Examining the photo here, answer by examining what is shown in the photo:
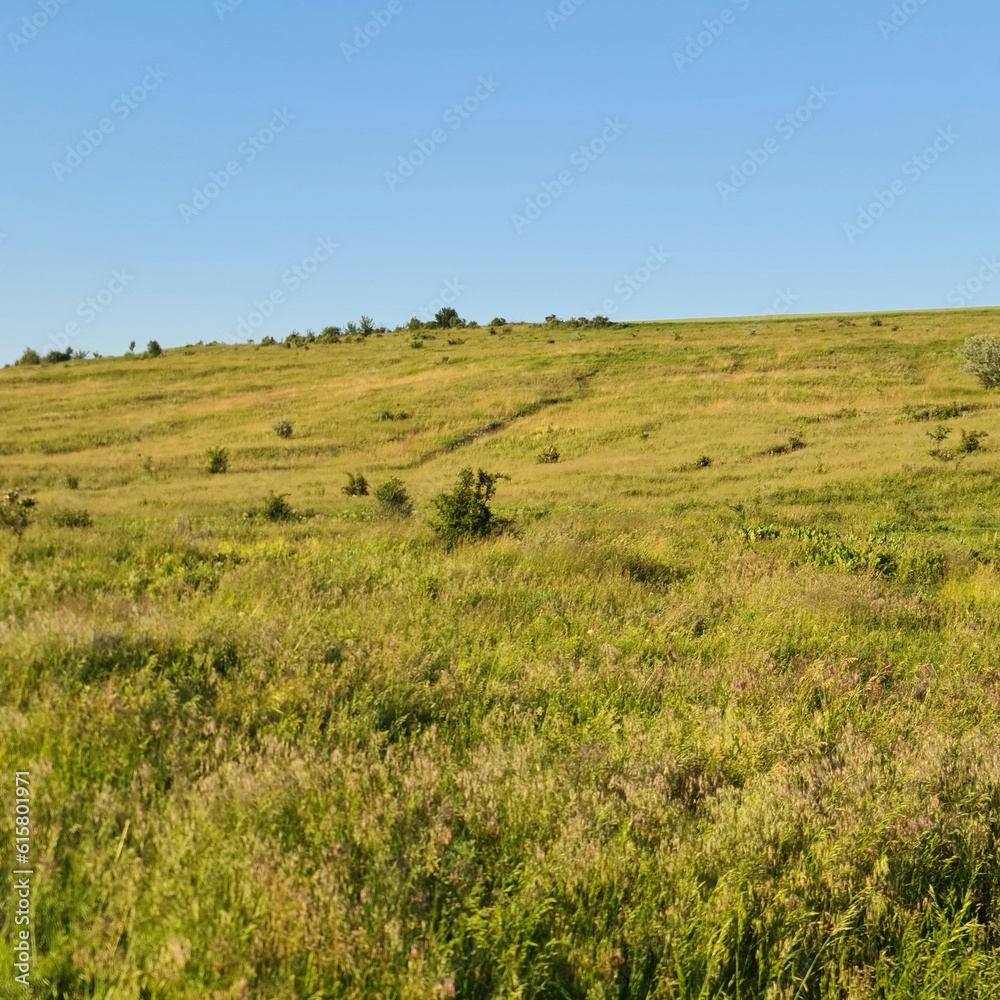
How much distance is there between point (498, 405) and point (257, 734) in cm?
4889

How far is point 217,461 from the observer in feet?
129

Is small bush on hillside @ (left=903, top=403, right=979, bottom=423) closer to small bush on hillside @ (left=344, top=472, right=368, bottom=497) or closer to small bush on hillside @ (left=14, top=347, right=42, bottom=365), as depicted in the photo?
small bush on hillside @ (left=344, top=472, right=368, bottom=497)

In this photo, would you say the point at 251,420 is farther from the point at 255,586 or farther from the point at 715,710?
the point at 715,710

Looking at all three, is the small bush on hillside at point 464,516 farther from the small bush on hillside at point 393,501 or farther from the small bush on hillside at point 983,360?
the small bush on hillside at point 983,360

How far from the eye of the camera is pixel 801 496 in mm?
24625

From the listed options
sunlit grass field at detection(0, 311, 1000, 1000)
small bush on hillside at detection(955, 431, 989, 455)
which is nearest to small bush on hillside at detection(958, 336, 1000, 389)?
small bush on hillside at detection(955, 431, 989, 455)

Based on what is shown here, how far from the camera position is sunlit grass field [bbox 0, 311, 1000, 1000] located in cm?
248

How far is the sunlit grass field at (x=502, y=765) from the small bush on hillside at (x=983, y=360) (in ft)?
138

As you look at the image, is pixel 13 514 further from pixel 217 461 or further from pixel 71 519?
pixel 217 461

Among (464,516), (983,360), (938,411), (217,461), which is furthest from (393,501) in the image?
(983,360)

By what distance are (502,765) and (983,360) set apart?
53.3 metres

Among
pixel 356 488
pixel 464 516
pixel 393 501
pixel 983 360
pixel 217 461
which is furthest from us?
pixel 983 360

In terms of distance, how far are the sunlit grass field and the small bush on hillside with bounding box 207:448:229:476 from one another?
97.0 ft

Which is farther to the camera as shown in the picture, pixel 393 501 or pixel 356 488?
pixel 356 488
